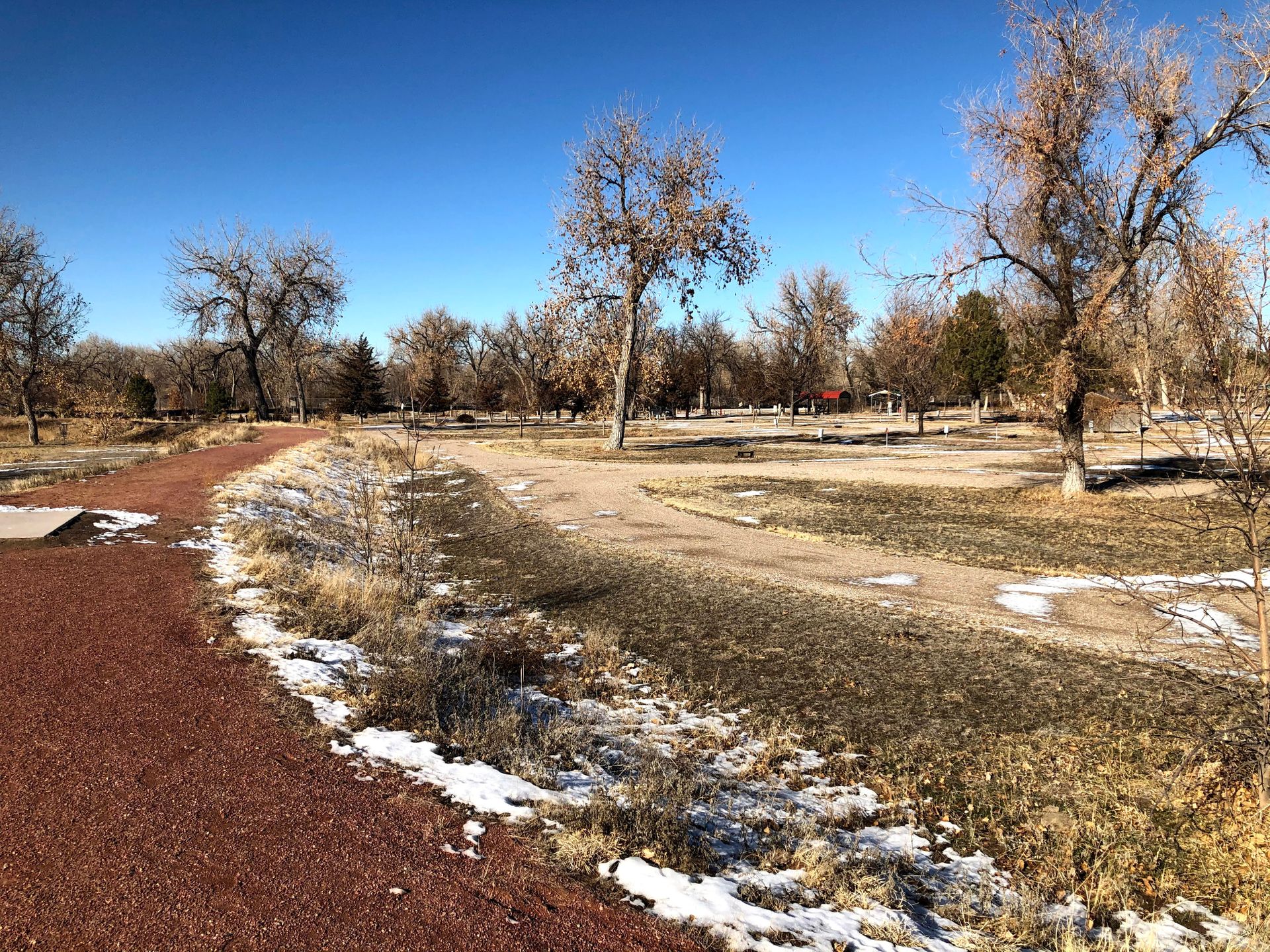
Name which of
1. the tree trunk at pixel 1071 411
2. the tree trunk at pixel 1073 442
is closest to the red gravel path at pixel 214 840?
the tree trunk at pixel 1071 411

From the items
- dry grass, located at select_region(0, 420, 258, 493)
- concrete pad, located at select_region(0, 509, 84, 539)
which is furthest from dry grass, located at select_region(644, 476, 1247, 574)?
dry grass, located at select_region(0, 420, 258, 493)

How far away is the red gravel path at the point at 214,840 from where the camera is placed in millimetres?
2961

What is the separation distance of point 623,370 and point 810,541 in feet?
65.2

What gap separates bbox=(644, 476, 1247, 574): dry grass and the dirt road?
2.15ft

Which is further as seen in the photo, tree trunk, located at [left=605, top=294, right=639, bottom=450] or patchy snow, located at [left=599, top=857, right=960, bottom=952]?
tree trunk, located at [left=605, top=294, right=639, bottom=450]

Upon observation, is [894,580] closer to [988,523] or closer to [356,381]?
[988,523]

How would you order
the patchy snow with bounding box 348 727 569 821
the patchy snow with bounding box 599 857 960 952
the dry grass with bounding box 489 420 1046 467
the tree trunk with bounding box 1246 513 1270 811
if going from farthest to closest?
the dry grass with bounding box 489 420 1046 467 → the patchy snow with bounding box 348 727 569 821 → the tree trunk with bounding box 1246 513 1270 811 → the patchy snow with bounding box 599 857 960 952

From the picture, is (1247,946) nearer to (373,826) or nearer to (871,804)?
(871,804)

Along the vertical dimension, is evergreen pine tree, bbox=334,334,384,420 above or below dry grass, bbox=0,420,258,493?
above

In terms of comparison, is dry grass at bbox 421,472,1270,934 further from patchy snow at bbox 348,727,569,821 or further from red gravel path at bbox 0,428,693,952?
red gravel path at bbox 0,428,693,952

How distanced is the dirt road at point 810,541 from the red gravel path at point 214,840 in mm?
6659

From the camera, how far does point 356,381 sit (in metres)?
60.5

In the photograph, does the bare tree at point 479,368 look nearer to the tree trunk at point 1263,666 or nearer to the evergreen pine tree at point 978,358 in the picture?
the evergreen pine tree at point 978,358

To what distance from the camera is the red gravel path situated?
9.71ft
